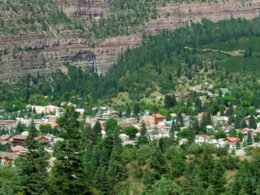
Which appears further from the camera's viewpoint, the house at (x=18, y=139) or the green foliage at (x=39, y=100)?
the green foliage at (x=39, y=100)

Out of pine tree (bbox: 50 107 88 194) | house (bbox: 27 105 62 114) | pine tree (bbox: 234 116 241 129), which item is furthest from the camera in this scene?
house (bbox: 27 105 62 114)

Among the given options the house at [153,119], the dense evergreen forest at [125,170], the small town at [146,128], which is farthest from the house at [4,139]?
the house at [153,119]

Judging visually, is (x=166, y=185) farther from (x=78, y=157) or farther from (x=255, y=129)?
(x=255, y=129)

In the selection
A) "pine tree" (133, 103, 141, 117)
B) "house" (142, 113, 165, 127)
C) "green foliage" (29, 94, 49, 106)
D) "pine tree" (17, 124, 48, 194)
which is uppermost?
"pine tree" (17, 124, 48, 194)

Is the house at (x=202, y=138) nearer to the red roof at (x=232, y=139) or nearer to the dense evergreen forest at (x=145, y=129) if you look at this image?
the dense evergreen forest at (x=145, y=129)

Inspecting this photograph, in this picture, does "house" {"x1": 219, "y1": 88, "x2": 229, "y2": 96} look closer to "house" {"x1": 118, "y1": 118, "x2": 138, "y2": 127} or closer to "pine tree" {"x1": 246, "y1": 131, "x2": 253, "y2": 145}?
"house" {"x1": 118, "y1": 118, "x2": 138, "y2": 127}

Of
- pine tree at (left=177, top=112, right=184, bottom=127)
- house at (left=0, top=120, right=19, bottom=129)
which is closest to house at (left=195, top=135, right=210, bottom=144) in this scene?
pine tree at (left=177, top=112, right=184, bottom=127)

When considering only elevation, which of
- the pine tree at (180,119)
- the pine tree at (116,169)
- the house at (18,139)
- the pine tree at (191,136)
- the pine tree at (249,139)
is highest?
the pine tree at (116,169)

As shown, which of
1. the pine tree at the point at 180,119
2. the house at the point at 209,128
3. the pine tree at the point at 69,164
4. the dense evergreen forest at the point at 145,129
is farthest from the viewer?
the pine tree at the point at 180,119
